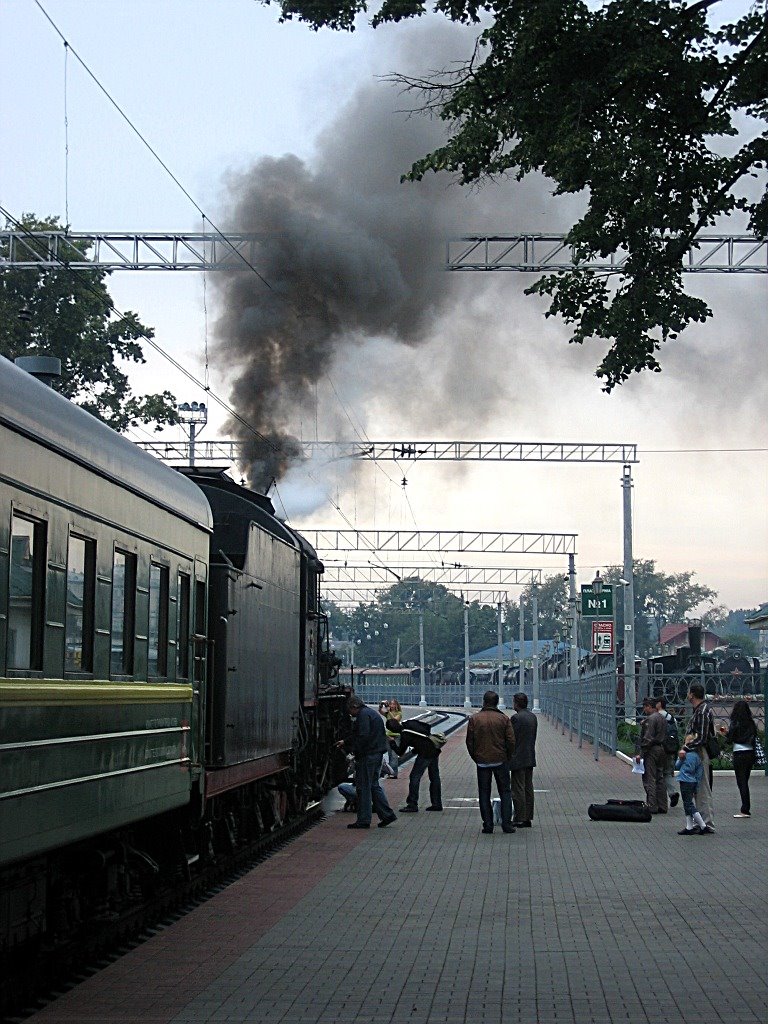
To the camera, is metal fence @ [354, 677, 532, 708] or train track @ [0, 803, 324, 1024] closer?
train track @ [0, 803, 324, 1024]

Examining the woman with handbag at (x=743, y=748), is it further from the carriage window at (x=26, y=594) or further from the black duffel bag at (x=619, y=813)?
the carriage window at (x=26, y=594)

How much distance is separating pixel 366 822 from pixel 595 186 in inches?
366

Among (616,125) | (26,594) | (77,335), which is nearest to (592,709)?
(77,335)

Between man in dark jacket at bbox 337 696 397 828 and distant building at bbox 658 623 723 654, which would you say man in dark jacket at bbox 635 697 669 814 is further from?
distant building at bbox 658 623 723 654

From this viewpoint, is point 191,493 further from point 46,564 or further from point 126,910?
point 46,564

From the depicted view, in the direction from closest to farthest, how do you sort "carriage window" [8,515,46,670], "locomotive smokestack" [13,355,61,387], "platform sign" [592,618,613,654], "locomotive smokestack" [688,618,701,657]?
"carriage window" [8,515,46,670] < "locomotive smokestack" [13,355,61,387] < "platform sign" [592,618,613,654] < "locomotive smokestack" [688,618,701,657]

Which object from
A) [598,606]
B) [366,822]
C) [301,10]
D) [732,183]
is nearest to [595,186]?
[732,183]

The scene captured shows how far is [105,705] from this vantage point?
9.43 meters

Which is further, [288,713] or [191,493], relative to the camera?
[288,713]

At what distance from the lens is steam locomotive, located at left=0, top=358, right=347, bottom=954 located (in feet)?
25.7

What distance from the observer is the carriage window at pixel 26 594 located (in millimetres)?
7621

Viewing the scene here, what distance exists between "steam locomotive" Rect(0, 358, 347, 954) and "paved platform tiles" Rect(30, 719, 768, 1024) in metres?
0.63

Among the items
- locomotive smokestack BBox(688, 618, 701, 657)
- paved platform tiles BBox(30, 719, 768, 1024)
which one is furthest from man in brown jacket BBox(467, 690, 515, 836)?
locomotive smokestack BBox(688, 618, 701, 657)

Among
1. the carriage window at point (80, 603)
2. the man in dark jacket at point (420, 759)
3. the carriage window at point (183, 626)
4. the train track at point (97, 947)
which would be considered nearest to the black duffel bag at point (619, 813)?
the man in dark jacket at point (420, 759)
